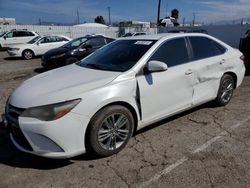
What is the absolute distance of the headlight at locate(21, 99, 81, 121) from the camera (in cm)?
285

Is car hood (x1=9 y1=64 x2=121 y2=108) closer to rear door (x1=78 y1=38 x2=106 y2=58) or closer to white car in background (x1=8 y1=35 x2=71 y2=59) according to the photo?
rear door (x1=78 y1=38 x2=106 y2=58)

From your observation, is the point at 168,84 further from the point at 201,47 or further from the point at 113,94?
the point at 201,47

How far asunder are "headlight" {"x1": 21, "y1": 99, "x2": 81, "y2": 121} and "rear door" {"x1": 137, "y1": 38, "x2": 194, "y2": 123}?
3.53 ft

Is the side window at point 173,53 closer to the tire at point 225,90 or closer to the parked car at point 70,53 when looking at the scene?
the tire at point 225,90

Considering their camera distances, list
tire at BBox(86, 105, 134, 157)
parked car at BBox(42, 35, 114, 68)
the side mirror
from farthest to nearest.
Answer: parked car at BBox(42, 35, 114, 68) → the side mirror → tire at BBox(86, 105, 134, 157)

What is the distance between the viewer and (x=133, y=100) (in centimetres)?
342

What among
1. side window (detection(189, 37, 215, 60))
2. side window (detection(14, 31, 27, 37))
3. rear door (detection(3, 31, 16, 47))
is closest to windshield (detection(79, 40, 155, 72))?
side window (detection(189, 37, 215, 60))

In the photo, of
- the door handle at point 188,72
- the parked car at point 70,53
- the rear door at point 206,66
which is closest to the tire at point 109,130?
the door handle at point 188,72

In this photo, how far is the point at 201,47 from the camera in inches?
179

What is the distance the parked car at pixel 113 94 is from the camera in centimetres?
290

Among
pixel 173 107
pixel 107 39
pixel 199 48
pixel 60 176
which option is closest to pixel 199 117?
pixel 173 107

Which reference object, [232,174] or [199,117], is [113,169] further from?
[199,117]

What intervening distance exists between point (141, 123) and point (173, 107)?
2.23ft

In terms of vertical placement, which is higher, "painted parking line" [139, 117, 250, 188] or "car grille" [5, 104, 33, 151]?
"car grille" [5, 104, 33, 151]
